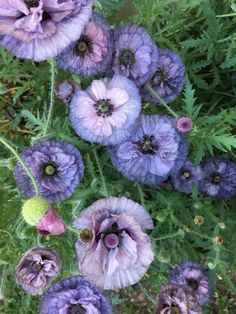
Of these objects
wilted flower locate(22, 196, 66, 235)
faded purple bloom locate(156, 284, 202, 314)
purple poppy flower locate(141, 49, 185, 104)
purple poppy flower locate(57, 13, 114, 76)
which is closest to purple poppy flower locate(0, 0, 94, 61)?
purple poppy flower locate(57, 13, 114, 76)

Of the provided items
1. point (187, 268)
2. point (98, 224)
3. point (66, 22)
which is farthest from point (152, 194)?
point (66, 22)

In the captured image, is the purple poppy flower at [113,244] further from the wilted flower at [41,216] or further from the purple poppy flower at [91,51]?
the purple poppy flower at [91,51]

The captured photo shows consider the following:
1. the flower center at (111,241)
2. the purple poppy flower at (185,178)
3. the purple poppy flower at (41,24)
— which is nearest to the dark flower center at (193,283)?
the purple poppy flower at (185,178)

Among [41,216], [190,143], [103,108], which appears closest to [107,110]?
[103,108]

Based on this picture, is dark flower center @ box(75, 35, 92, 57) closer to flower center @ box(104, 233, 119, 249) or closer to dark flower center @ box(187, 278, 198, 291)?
flower center @ box(104, 233, 119, 249)

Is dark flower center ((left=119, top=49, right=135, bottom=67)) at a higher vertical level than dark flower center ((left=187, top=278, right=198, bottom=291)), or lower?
higher

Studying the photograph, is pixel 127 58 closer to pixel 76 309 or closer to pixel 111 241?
pixel 111 241
